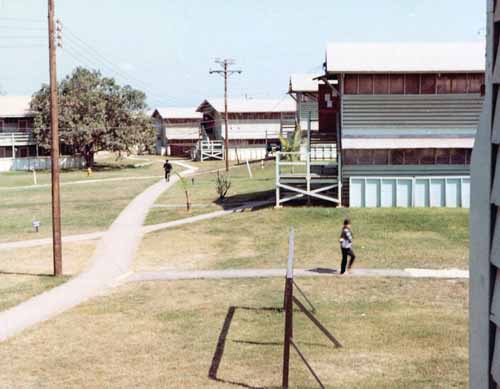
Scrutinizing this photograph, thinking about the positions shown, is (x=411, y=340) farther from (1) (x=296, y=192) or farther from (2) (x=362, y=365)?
(1) (x=296, y=192)

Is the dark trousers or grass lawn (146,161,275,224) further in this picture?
grass lawn (146,161,275,224)

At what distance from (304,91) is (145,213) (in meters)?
19.3

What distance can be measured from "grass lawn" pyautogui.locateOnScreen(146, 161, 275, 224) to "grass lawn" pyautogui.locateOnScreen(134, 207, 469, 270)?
12.5 feet

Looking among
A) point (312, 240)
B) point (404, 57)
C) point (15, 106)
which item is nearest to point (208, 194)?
point (404, 57)

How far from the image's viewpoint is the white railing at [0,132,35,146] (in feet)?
230

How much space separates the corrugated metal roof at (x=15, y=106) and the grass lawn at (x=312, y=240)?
152ft

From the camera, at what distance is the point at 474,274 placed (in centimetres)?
373

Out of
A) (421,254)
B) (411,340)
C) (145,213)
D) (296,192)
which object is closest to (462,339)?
(411,340)

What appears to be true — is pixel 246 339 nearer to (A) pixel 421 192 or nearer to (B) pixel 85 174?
(A) pixel 421 192

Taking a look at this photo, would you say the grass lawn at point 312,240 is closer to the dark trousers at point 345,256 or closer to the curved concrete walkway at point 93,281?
the curved concrete walkway at point 93,281

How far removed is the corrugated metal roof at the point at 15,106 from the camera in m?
71.2

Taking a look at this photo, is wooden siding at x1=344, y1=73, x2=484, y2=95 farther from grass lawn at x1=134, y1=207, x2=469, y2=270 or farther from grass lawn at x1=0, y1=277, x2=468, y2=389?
grass lawn at x1=0, y1=277, x2=468, y2=389

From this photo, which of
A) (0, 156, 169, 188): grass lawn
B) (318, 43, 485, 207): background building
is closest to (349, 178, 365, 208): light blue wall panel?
(318, 43, 485, 207): background building

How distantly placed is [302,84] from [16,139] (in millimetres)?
34579
